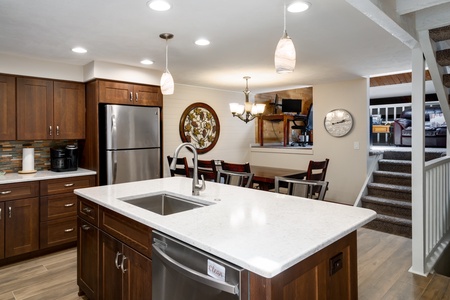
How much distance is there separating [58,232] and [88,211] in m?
1.64

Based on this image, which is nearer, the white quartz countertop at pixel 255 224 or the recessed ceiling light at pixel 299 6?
the white quartz countertop at pixel 255 224

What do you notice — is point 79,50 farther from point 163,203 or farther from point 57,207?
point 163,203

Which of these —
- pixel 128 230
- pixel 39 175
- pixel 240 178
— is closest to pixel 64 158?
pixel 39 175

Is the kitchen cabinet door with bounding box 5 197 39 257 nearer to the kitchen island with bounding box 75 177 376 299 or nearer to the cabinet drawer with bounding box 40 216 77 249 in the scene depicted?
the cabinet drawer with bounding box 40 216 77 249

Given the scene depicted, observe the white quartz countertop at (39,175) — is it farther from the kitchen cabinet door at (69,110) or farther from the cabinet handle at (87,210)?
the cabinet handle at (87,210)

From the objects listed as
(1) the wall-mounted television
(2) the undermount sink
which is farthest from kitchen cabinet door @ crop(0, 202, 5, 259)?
(1) the wall-mounted television

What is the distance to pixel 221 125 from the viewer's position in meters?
6.03

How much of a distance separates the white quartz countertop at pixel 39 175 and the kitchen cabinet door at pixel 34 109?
44 cm

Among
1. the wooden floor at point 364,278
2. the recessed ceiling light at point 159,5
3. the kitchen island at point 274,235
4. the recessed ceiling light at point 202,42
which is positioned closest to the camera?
the kitchen island at point 274,235

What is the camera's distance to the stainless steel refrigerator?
3.75 m

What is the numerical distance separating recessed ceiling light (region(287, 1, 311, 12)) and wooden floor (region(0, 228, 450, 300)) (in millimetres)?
2367

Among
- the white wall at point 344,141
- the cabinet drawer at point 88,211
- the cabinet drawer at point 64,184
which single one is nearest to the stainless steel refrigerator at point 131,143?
the cabinet drawer at point 64,184

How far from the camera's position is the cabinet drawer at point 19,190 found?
3094mm

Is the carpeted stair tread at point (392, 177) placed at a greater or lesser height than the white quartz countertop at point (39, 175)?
lesser
